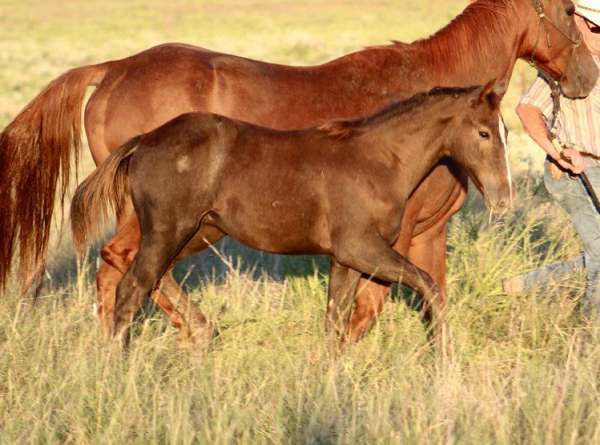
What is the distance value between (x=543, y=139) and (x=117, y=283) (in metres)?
2.43

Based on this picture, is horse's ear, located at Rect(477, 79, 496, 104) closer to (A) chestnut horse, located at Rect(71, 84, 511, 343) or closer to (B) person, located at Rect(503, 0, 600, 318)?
(A) chestnut horse, located at Rect(71, 84, 511, 343)

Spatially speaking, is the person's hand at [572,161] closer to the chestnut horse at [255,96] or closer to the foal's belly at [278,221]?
the chestnut horse at [255,96]

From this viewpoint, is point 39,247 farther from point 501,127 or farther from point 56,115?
point 501,127

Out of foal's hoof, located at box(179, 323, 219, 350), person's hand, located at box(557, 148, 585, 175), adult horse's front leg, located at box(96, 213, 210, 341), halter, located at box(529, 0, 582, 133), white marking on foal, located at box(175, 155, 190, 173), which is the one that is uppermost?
halter, located at box(529, 0, 582, 133)

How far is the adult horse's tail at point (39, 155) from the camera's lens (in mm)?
6293

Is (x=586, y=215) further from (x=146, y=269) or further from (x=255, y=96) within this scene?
(x=146, y=269)

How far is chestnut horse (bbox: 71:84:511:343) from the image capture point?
5.32 meters

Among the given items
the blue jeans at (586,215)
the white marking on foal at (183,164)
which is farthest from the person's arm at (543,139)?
the white marking on foal at (183,164)

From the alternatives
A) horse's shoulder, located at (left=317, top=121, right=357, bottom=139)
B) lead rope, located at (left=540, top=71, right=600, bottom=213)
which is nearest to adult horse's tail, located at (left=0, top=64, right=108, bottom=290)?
horse's shoulder, located at (left=317, top=121, right=357, bottom=139)

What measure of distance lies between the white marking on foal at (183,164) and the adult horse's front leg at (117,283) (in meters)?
0.75

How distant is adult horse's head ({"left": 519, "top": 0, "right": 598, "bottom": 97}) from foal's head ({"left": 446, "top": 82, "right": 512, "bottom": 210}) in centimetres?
92

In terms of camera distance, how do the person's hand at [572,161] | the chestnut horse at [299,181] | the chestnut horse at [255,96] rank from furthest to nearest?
the chestnut horse at [255,96]
the person's hand at [572,161]
the chestnut horse at [299,181]

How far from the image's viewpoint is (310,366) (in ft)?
16.6

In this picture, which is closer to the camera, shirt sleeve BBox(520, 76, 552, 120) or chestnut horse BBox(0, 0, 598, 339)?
shirt sleeve BBox(520, 76, 552, 120)
